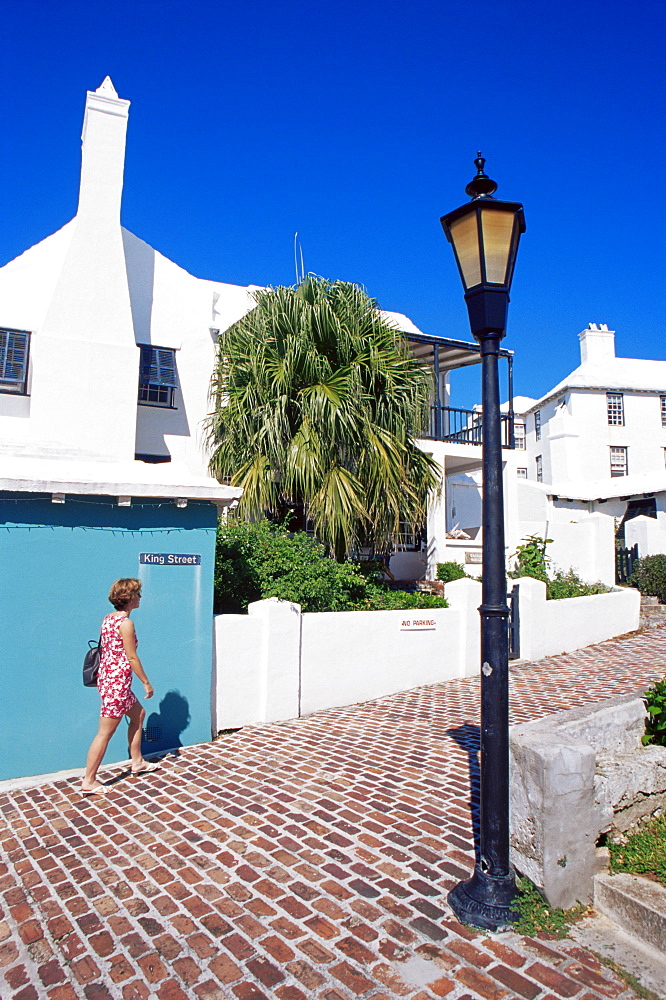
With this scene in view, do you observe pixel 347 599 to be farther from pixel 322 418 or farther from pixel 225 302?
pixel 225 302

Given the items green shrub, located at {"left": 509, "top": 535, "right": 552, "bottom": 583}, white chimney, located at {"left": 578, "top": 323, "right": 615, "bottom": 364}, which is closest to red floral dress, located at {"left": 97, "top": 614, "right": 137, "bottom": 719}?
green shrub, located at {"left": 509, "top": 535, "right": 552, "bottom": 583}

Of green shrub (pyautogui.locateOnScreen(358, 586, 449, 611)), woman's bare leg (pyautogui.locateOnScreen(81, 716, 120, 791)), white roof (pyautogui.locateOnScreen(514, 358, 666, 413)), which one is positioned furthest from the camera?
white roof (pyautogui.locateOnScreen(514, 358, 666, 413))

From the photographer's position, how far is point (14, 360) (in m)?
12.1

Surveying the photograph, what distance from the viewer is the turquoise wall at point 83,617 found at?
5719mm

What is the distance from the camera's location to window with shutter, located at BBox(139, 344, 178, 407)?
13508mm

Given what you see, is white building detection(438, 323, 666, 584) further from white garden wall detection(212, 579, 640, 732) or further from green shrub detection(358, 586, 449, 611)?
green shrub detection(358, 586, 449, 611)

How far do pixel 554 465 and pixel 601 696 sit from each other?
71.2 ft

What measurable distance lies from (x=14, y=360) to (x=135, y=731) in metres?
8.92

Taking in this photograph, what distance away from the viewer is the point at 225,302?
1645 centimetres

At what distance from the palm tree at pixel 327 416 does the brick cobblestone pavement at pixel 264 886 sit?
4.34 m

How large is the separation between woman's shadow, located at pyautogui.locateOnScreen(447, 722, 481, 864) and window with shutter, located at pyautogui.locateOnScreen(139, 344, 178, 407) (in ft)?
30.8

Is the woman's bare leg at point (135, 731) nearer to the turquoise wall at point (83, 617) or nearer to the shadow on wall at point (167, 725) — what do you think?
Result: the turquoise wall at point (83, 617)

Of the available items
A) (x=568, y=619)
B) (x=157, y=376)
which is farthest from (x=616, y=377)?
(x=157, y=376)

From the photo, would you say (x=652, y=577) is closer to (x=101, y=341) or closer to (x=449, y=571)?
(x=449, y=571)
